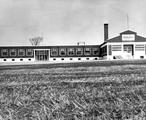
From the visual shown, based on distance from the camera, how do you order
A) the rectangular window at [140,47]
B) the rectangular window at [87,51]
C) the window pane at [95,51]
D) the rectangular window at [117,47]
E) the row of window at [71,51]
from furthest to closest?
the window pane at [95,51]
the row of window at [71,51]
the rectangular window at [87,51]
the rectangular window at [140,47]
the rectangular window at [117,47]

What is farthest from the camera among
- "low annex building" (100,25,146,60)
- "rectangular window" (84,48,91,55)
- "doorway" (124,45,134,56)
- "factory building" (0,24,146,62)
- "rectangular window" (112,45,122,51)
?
"rectangular window" (84,48,91,55)

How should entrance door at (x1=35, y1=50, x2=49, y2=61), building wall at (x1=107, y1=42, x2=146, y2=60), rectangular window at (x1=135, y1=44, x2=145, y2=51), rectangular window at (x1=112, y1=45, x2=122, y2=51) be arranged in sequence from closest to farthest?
building wall at (x1=107, y1=42, x2=146, y2=60), rectangular window at (x1=112, y1=45, x2=122, y2=51), rectangular window at (x1=135, y1=44, x2=145, y2=51), entrance door at (x1=35, y1=50, x2=49, y2=61)

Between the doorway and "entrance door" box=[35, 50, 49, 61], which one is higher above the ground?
the doorway

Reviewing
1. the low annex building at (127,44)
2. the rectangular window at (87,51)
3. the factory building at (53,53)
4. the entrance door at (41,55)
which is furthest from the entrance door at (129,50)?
the entrance door at (41,55)

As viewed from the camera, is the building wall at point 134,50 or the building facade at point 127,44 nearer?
the building wall at point 134,50

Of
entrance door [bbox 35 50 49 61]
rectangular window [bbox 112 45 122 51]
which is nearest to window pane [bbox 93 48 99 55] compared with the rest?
rectangular window [bbox 112 45 122 51]

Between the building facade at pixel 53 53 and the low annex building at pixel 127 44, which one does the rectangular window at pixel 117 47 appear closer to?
the low annex building at pixel 127 44

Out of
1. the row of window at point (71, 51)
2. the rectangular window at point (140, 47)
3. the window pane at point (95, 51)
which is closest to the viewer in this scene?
the rectangular window at point (140, 47)

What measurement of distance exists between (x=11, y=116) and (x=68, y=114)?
1.83 ft

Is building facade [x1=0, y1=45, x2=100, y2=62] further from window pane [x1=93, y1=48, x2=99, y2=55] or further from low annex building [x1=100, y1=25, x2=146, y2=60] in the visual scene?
low annex building [x1=100, y1=25, x2=146, y2=60]

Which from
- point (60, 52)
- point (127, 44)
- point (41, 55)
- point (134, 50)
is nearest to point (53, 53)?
point (60, 52)

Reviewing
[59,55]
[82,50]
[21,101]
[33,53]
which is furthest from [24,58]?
[21,101]

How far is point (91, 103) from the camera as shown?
2.90 metres

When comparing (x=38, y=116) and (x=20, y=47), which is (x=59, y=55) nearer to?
(x=20, y=47)
